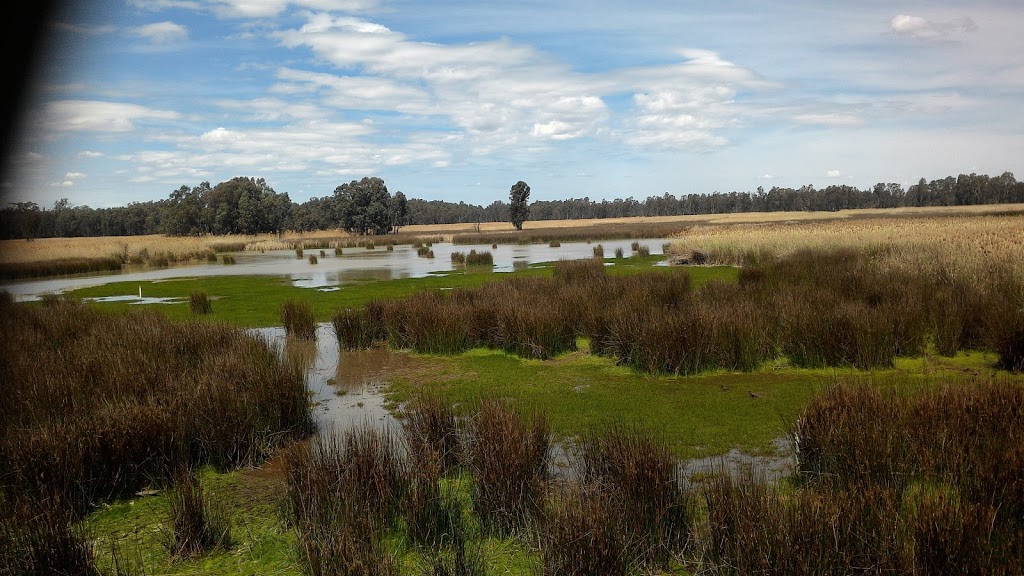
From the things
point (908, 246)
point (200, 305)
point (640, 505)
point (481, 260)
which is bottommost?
point (640, 505)

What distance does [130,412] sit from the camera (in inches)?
221

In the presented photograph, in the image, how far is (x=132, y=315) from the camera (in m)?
11.4

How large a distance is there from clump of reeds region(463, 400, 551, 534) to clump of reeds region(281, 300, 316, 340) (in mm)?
7742

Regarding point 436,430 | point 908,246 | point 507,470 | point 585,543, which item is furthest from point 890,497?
point 908,246

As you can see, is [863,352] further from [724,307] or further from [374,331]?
[374,331]

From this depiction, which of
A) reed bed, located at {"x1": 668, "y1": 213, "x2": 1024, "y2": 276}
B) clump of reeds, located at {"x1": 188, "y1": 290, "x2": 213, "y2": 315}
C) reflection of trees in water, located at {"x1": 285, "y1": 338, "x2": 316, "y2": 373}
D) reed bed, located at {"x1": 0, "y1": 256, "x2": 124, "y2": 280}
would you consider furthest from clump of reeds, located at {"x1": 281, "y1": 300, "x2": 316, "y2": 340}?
reed bed, located at {"x1": 0, "y1": 256, "x2": 124, "y2": 280}

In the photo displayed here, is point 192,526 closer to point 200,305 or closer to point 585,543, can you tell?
Result: point 585,543

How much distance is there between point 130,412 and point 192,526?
183cm

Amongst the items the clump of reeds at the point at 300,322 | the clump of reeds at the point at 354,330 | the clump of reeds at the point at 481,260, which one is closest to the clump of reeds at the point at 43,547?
the clump of reeds at the point at 354,330

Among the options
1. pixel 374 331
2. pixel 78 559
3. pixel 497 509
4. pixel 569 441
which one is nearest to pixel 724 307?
pixel 569 441

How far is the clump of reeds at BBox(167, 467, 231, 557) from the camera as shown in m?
4.23

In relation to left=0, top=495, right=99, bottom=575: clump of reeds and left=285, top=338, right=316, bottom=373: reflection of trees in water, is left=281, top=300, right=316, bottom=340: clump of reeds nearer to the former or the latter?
left=285, top=338, right=316, bottom=373: reflection of trees in water

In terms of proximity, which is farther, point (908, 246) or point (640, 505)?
point (908, 246)

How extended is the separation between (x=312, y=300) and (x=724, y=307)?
11.0 metres
